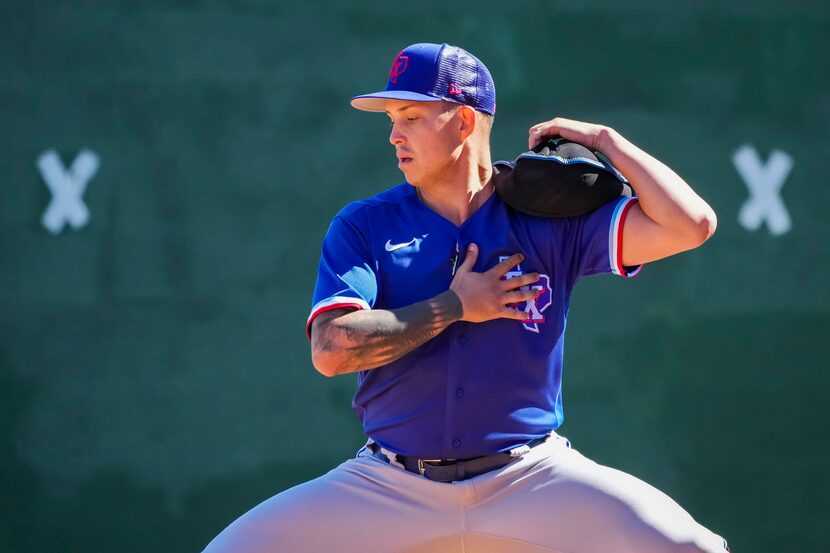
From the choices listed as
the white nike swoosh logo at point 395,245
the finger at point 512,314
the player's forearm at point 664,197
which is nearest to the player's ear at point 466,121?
the white nike swoosh logo at point 395,245

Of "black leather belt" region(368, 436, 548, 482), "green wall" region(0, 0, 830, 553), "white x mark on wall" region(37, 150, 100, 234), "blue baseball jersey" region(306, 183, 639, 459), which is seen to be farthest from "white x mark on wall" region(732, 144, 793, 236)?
"white x mark on wall" region(37, 150, 100, 234)

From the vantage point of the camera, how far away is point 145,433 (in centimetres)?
530

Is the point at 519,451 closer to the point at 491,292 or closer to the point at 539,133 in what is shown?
the point at 491,292

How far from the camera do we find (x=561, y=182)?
3.23m

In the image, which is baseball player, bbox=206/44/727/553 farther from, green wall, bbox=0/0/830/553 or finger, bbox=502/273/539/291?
green wall, bbox=0/0/830/553

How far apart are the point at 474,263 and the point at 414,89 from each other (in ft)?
1.80

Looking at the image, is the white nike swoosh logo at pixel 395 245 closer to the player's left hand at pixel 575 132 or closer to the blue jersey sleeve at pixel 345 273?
the blue jersey sleeve at pixel 345 273

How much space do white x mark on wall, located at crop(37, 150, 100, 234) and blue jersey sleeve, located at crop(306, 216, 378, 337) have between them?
7.90ft

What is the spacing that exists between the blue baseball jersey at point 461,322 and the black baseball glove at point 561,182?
6 cm

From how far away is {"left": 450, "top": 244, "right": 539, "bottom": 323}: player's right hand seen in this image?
123 inches

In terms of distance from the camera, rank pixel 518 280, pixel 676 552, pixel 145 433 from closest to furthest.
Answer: pixel 676 552 < pixel 518 280 < pixel 145 433

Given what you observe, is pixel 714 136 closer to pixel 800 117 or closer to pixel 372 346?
pixel 800 117

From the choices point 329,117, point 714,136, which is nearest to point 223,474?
point 329,117

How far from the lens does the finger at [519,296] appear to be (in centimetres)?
315
